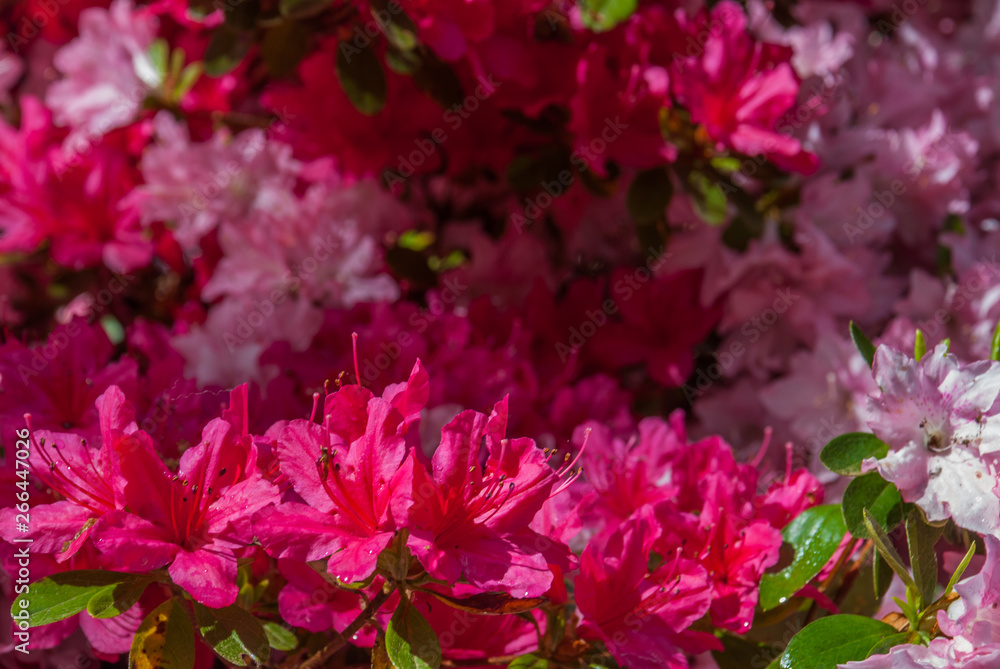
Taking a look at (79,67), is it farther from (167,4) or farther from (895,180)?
(895,180)

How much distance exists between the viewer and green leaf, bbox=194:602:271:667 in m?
0.60

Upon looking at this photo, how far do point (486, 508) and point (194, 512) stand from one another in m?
0.20

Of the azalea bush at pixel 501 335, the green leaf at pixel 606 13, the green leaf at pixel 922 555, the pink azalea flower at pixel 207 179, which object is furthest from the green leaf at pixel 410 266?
the green leaf at pixel 922 555

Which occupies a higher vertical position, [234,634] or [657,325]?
[234,634]

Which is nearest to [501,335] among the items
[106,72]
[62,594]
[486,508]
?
[486,508]

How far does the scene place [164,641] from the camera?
2.06 ft

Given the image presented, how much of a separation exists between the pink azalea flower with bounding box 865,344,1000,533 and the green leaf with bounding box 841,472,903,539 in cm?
2

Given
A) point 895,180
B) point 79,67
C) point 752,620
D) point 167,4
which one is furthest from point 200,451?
point 895,180

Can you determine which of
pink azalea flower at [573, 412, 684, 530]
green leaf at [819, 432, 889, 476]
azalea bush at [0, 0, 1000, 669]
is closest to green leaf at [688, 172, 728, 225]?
azalea bush at [0, 0, 1000, 669]

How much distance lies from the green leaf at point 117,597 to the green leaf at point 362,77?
1.90ft

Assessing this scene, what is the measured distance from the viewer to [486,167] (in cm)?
127

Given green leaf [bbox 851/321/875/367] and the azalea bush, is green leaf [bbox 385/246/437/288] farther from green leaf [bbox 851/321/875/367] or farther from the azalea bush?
green leaf [bbox 851/321/875/367]

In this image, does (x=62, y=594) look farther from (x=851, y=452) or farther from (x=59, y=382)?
(x=851, y=452)

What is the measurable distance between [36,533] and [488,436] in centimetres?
31
